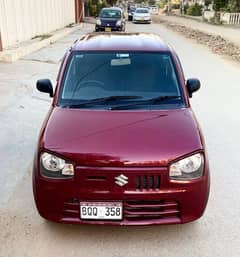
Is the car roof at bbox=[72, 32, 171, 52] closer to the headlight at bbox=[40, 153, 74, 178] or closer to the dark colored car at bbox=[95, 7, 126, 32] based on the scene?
the headlight at bbox=[40, 153, 74, 178]

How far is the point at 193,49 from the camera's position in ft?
60.4

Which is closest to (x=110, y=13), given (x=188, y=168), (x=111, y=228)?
(x=111, y=228)

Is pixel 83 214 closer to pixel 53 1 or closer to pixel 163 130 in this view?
pixel 163 130

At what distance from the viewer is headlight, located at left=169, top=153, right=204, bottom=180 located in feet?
10.2

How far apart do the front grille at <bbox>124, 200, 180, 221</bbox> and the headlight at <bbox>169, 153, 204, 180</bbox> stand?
0.24 m

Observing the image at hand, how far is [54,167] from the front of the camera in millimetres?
3160

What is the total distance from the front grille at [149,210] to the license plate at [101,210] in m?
0.07

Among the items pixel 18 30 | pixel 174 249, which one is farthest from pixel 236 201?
pixel 18 30

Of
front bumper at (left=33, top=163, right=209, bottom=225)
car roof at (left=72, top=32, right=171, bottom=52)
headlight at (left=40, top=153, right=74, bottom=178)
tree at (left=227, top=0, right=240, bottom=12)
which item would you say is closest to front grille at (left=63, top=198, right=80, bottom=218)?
front bumper at (left=33, top=163, right=209, bottom=225)

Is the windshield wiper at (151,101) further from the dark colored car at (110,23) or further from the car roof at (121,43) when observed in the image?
the dark colored car at (110,23)

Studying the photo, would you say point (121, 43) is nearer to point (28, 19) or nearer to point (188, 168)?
point (188, 168)

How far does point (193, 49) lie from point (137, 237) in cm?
1623

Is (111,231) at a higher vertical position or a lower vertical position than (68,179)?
lower

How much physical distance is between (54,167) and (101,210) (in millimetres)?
553
